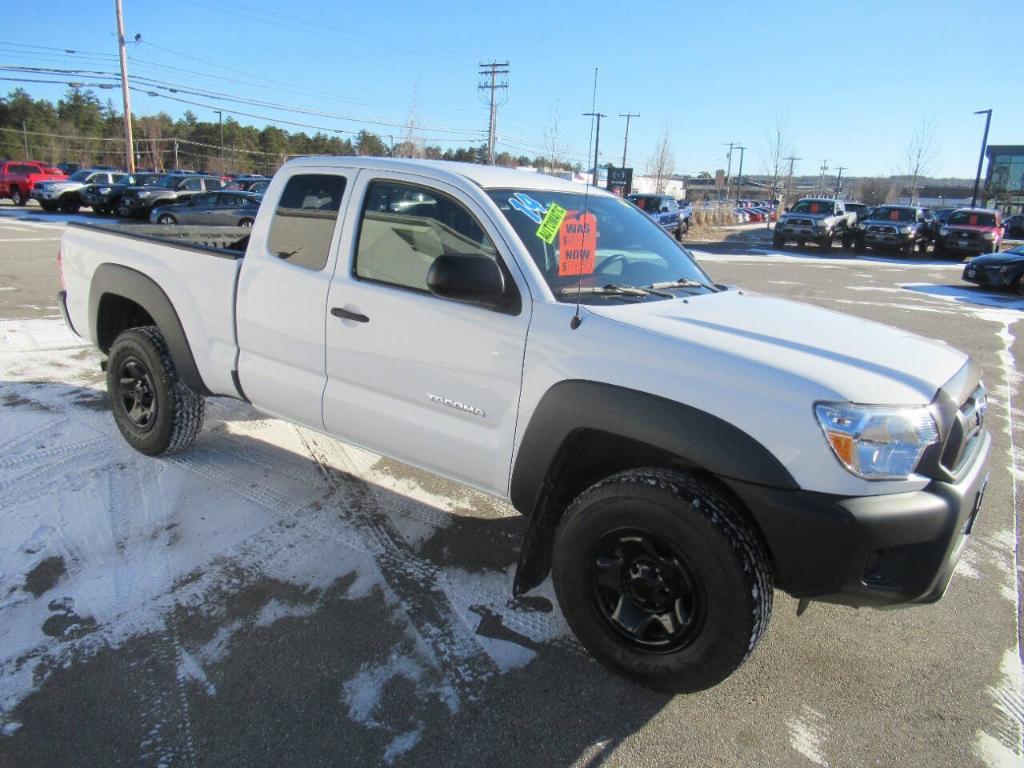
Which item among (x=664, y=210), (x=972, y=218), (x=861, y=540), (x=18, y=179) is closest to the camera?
(x=861, y=540)

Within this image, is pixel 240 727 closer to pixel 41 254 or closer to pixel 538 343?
pixel 538 343

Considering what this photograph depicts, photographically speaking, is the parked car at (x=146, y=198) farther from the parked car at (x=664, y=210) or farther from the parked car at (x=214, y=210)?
the parked car at (x=664, y=210)

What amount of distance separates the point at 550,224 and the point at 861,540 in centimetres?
167

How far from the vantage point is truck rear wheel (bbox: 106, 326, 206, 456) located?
4055mm

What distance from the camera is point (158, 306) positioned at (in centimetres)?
402

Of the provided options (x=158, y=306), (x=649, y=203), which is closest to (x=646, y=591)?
(x=158, y=306)

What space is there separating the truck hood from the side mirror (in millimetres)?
383

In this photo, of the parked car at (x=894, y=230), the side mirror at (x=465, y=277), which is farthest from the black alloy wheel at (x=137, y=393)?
the parked car at (x=894, y=230)

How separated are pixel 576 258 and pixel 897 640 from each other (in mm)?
2178

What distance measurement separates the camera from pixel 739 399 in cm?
220

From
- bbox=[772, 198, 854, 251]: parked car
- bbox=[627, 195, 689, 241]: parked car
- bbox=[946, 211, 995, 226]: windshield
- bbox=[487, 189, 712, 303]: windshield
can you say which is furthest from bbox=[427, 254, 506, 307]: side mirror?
bbox=[946, 211, 995, 226]: windshield

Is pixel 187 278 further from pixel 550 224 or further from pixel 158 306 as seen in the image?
pixel 550 224

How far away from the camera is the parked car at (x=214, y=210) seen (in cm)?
1783

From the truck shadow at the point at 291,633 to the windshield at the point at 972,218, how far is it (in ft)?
88.4
